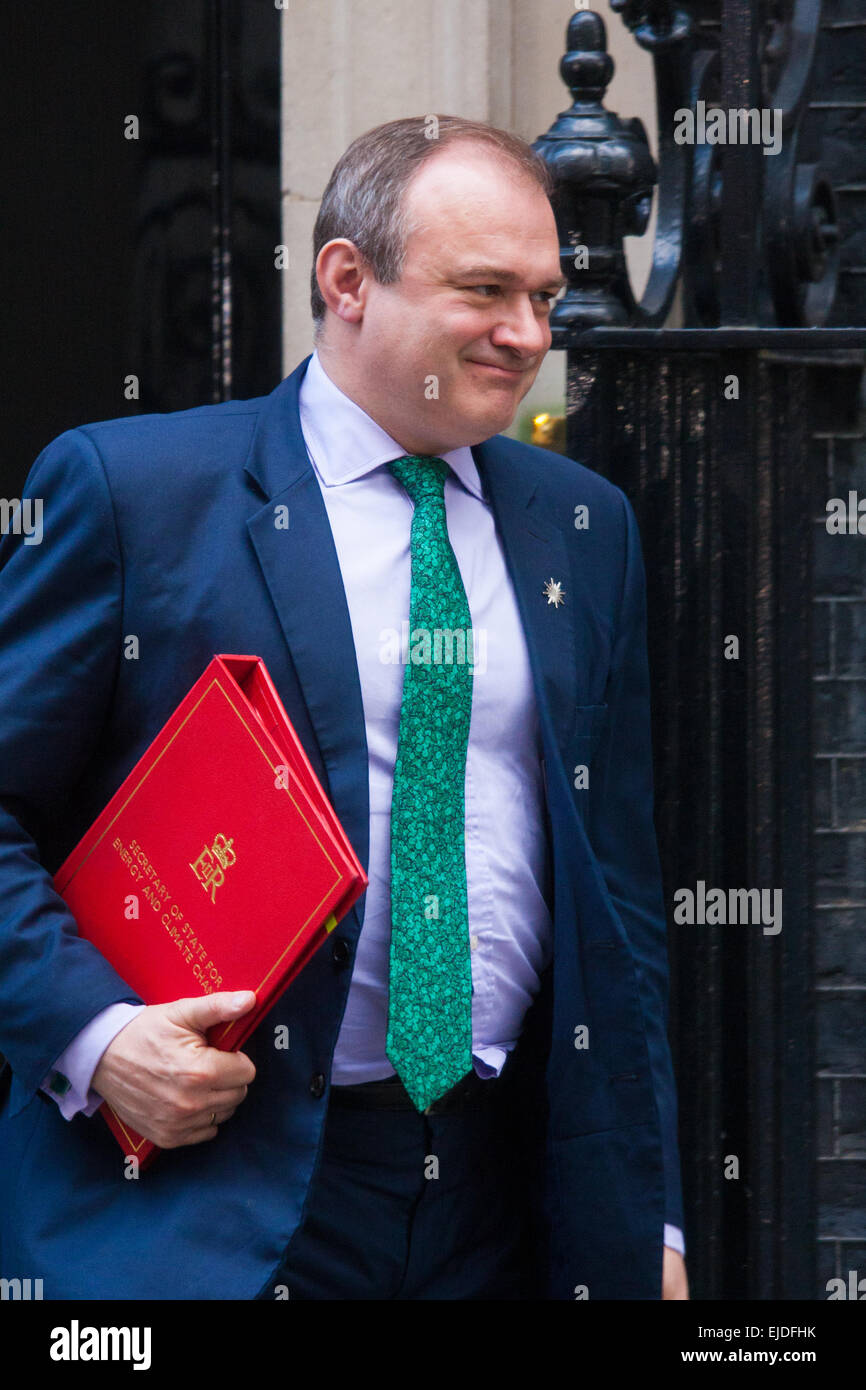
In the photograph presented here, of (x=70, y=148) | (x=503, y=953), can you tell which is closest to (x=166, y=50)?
(x=70, y=148)

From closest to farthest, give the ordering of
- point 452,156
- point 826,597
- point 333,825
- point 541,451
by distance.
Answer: point 333,825, point 452,156, point 541,451, point 826,597

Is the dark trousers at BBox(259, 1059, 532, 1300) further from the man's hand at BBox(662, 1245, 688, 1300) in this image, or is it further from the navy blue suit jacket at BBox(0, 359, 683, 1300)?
the man's hand at BBox(662, 1245, 688, 1300)

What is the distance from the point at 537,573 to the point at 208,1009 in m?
0.76

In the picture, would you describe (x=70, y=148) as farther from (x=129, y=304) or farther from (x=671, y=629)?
(x=671, y=629)

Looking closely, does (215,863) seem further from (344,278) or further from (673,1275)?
(673,1275)

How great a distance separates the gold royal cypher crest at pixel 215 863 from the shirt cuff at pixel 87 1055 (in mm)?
176

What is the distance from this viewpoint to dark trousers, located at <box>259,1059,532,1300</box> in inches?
89.7

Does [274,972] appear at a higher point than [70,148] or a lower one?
lower

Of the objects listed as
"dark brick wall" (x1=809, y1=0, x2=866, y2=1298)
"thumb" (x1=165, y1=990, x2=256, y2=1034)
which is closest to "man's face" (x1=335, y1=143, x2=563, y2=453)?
"thumb" (x1=165, y1=990, x2=256, y2=1034)

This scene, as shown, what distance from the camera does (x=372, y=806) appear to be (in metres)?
2.23

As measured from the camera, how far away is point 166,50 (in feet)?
12.4

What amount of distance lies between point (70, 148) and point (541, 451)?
1616mm

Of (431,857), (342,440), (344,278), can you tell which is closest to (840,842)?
(431,857)

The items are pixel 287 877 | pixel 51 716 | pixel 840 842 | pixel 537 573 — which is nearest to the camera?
pixel 287 877
